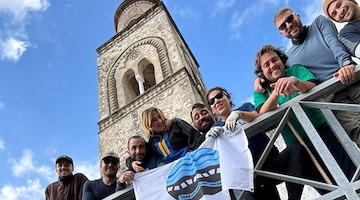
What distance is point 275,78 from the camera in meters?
3.09

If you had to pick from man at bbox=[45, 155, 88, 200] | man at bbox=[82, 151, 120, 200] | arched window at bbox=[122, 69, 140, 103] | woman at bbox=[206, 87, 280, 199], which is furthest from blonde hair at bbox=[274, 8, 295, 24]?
arched window at bbox=[122, 69, 140, 103]

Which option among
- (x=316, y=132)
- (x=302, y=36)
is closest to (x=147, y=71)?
(x=302, y=36)

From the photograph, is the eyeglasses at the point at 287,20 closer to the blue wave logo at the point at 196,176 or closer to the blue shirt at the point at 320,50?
the blue shirt at the point at 320,50

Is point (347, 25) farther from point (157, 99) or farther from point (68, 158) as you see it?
point (157, 99)

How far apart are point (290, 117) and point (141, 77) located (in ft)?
34.4

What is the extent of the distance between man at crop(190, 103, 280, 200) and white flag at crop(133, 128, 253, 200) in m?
0.18

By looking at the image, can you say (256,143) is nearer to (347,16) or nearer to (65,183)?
(347,16)

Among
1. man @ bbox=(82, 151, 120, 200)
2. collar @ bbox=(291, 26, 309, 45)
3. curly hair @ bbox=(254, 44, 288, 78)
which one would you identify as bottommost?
man @ bbox=(82, 151, 120, 200)

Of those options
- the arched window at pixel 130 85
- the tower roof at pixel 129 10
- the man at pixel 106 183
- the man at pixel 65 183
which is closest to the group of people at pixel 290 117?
the man at pixel 106 183

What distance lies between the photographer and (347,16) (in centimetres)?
312

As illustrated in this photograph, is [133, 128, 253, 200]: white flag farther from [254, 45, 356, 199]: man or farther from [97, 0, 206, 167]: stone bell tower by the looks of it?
[97, 0, 206, 167]: stone bell tower

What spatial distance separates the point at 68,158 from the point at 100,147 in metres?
6.49

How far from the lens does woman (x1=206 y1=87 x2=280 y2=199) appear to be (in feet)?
9.45

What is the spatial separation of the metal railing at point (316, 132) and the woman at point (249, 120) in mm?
119
